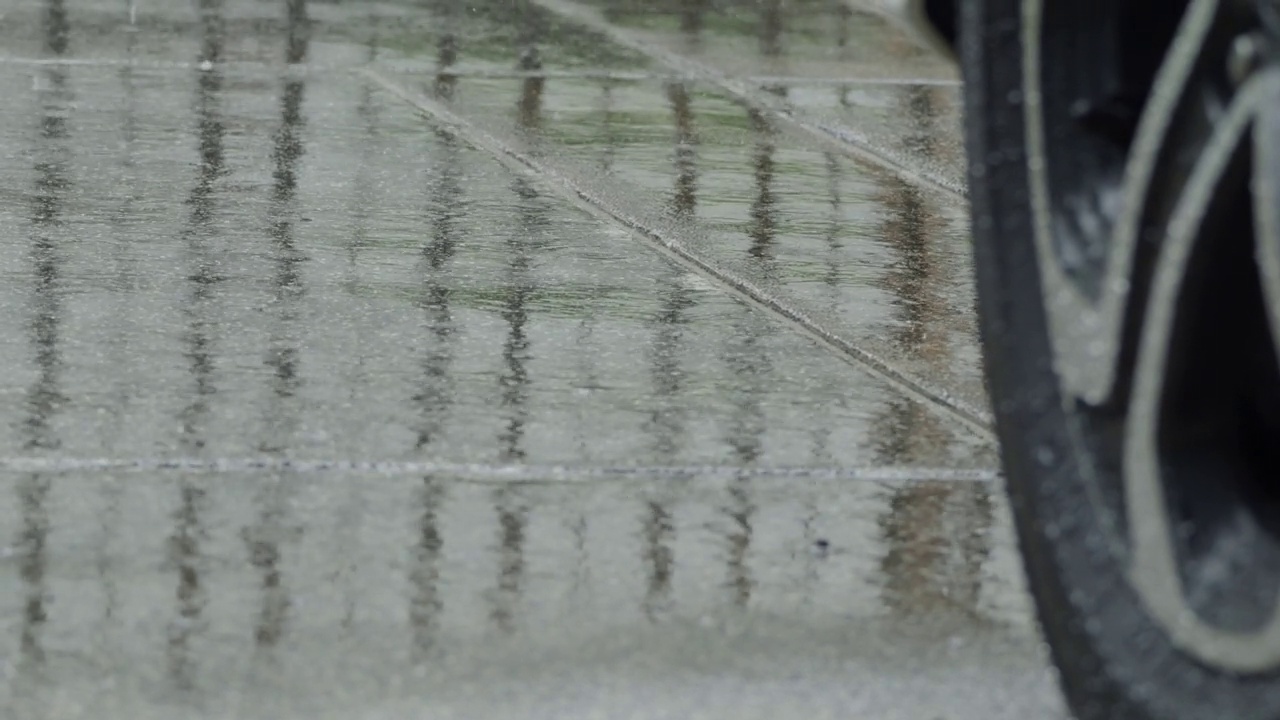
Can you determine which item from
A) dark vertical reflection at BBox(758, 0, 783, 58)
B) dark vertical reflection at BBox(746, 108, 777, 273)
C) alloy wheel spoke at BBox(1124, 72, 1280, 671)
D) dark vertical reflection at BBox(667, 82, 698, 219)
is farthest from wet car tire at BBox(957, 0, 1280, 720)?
dark vertical reflection at BBox(758, 0, 783, 58)

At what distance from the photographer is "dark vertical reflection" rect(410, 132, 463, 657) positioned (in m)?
2.97

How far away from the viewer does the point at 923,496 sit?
3.42 m

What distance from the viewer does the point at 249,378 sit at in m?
3.81

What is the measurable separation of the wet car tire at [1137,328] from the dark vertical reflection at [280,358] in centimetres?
107

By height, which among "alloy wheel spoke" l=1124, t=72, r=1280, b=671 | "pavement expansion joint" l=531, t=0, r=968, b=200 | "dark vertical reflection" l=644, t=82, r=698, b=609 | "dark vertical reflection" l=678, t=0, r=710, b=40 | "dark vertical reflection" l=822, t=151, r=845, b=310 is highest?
"alloy wheel spoke" l=1124, t=72, r=1280, b=671

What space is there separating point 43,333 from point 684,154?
206cm

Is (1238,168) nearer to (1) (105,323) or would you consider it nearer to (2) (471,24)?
(1) (105,323)

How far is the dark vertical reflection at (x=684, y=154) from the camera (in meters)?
5.11

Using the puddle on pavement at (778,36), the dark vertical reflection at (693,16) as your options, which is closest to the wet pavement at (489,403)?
the puddle on pavement at (778,36)

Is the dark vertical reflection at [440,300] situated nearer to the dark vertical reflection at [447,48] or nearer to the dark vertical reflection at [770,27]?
the dark vertical reflection at [447,48]

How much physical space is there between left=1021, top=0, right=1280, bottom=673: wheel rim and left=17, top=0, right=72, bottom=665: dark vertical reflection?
54.0 inches

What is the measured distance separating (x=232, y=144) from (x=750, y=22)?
277cm

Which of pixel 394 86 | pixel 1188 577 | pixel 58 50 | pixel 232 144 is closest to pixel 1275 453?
pixel 1188 577

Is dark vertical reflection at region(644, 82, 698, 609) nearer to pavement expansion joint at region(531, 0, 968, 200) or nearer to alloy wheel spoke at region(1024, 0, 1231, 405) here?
pavement expansion joint at region(531, 0, 968, 200)
